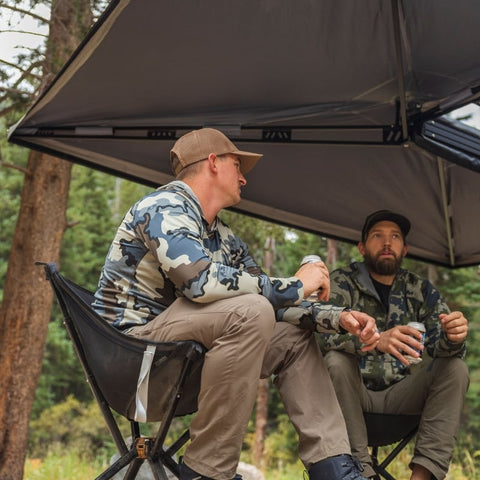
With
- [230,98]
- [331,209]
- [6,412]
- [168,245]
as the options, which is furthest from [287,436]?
[168,245]

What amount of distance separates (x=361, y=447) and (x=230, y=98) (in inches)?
64.6

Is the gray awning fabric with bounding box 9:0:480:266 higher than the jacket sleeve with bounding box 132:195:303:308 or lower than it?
higher

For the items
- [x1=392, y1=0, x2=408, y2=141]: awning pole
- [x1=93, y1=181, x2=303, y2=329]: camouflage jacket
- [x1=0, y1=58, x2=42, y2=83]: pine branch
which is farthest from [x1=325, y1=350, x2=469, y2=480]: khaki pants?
[x1=0, y1=58, x2=42, y2=83]: pine branch

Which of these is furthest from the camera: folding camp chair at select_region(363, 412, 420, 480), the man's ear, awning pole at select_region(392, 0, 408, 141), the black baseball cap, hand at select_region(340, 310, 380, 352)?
the black baseball cap

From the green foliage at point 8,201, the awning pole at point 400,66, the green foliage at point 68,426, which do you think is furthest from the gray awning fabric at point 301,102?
the green foliage at point 8,201

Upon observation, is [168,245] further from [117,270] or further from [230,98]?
[230,98]

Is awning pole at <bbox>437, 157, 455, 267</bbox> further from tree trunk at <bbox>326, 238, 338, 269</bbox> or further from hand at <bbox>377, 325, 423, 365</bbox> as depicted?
tree trunk at <bbox>326, 238, 338, 269</bbox>

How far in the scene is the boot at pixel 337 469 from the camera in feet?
6.88

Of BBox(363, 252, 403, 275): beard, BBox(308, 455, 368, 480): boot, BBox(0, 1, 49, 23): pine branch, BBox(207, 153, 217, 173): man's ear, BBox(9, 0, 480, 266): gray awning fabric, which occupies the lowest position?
BBox(308, 455, 368, 480): boot

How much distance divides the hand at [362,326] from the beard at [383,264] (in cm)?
110

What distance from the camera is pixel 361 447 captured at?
2775mm

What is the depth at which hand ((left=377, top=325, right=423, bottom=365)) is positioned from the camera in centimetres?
230

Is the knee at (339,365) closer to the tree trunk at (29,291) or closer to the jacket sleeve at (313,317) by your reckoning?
the jacket sleeve at (313,317)

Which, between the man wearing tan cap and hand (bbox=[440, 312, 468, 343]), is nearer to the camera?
the man wearing tan cap
